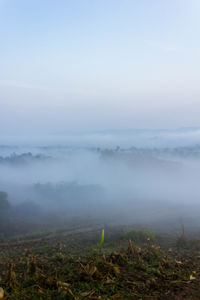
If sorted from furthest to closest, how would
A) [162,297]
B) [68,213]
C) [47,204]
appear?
[47,204] → [68,213] → [162,297]

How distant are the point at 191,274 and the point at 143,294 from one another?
4.65ft

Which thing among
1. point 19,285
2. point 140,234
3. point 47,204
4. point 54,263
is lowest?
point 47,204

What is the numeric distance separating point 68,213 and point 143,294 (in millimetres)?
39613

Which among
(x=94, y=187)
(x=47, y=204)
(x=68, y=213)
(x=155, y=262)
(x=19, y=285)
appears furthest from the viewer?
(x=94, y=187)

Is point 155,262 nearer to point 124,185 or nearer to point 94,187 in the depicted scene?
point 94,187

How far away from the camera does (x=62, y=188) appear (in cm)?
6269

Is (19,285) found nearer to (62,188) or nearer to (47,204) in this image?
(47,204)

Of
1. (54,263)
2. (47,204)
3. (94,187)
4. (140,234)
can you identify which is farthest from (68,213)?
(54,263)

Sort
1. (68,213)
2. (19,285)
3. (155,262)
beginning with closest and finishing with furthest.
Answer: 1. (19,285)
2. (155,262)
3. (68,213)

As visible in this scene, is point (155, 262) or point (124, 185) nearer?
point (155, 262)

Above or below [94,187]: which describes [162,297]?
above

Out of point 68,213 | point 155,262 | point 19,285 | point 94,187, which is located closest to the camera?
point 19,285

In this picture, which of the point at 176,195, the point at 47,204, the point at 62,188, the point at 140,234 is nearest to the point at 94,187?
the point at 62,188

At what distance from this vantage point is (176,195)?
53.6 metres
